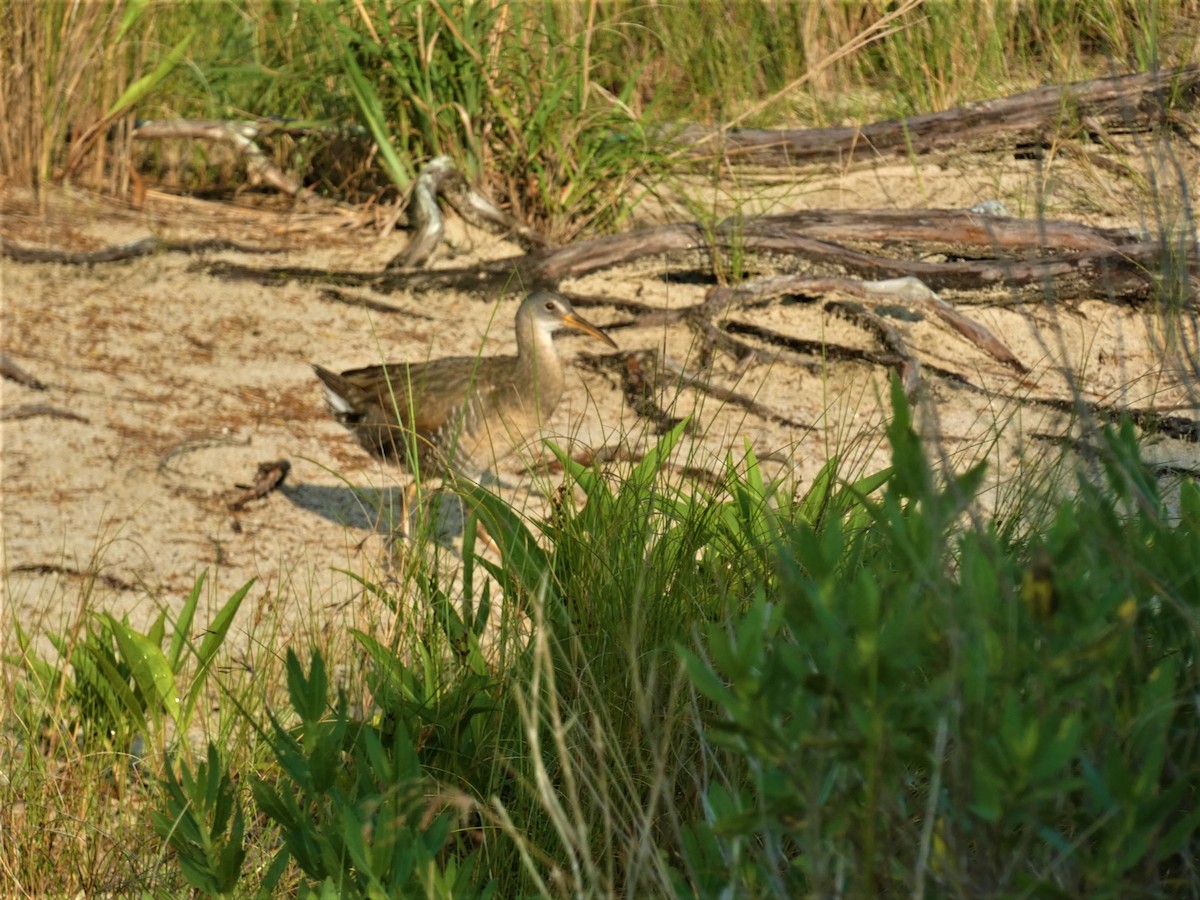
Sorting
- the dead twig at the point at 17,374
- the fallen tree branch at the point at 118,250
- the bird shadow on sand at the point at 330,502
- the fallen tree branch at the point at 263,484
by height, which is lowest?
the bird shadow on sand at the point at 330,502

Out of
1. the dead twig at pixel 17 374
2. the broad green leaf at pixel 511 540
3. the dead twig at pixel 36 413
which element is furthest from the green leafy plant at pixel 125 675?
the dead twig at pixel 17 374

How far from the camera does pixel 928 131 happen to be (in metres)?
6.71

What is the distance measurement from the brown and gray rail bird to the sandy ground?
16 cm

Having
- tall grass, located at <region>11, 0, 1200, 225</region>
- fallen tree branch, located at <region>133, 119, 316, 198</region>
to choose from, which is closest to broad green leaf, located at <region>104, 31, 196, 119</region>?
tall grass, located at <region>11, 0, 1200, 225</region>

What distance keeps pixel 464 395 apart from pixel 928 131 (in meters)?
2.83

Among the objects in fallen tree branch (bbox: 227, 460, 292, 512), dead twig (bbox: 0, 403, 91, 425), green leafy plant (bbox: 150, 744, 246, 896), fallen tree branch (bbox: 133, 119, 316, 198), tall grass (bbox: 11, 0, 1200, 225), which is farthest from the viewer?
fallen tree branch (bbox: 133, 119, 316, 198)

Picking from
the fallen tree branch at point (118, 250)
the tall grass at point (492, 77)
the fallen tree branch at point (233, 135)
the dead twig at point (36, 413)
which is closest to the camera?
the dead twig at point (36, 413)

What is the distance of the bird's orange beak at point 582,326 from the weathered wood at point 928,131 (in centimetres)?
105

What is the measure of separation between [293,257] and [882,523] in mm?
5715

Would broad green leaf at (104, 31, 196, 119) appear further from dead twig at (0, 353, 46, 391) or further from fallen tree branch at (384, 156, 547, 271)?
dead twig at (0, 353, 46, 391)

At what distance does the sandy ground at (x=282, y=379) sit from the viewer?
4.61 m

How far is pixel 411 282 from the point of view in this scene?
21.8 ft

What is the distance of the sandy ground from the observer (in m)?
4.61

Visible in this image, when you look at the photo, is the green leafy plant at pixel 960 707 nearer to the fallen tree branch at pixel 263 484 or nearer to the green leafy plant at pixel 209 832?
the green leafy plant at pixel 209 832
